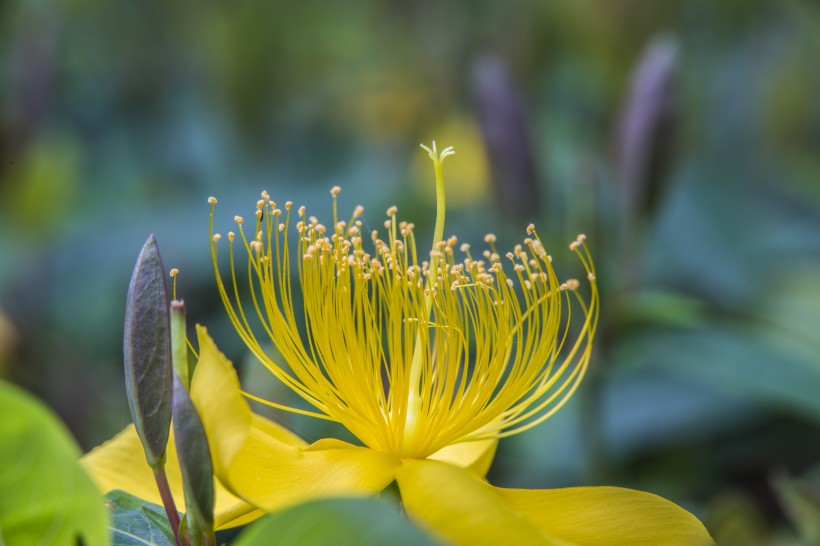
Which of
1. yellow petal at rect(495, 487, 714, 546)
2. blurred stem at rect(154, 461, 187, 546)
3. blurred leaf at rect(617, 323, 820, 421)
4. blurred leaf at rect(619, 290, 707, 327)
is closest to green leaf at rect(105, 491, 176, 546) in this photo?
blurred stem at rect(154, 461, 187, 546)

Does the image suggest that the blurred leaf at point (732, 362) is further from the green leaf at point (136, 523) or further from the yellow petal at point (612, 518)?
the green leaf at point (136, 523)

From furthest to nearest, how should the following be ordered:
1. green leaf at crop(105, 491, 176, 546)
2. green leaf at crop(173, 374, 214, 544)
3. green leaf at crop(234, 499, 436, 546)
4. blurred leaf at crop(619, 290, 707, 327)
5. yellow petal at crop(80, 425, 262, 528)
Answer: blurred leaf at crop(619, 290, 707, 327) < yellow petal at crop(80, 425, 262, 528) < green leaf at crop(105, 491, 176, 546) < green leaf at crop(173, 374, 214, 544) < green leaf at crop(234, 499, 436, 546)

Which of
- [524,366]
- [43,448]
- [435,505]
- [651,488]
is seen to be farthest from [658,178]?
[43,448]

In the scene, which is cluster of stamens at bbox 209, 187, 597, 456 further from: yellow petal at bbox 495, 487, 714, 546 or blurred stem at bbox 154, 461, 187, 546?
blurred stem at bbox 154, 461, 187, 546

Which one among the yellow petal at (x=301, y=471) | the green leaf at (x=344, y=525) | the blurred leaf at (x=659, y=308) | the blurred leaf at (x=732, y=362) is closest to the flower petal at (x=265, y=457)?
the yellow petal at (x=301, y=471)

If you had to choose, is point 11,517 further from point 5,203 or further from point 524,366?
point 5,203
